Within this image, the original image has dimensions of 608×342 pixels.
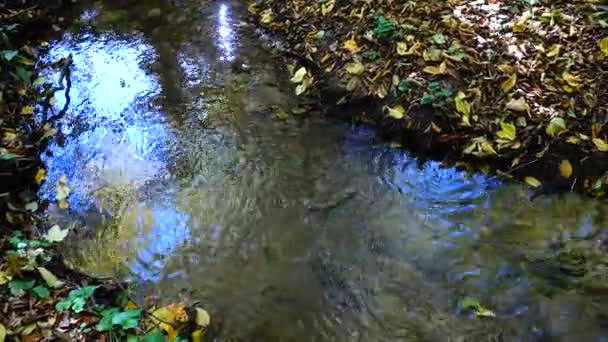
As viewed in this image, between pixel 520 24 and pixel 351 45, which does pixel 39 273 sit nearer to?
pixel 351 45

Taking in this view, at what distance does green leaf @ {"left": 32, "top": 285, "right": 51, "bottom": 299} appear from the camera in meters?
2.95

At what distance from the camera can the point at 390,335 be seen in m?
3.05

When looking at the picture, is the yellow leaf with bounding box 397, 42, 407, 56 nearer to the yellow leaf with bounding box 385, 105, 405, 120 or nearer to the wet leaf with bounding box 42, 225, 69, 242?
the yellow leaf with bounding box 385, 105, 405, 120

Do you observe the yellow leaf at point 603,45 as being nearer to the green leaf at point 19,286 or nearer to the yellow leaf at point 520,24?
the yellow leaf at point 520,24

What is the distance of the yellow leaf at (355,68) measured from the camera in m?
4.66

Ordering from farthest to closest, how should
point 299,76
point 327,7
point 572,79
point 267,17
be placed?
point 267,17 → point 327,7 → point 299,76 → point 572,79

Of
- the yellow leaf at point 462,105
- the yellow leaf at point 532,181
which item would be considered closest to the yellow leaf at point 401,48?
the yellow leaf at point 462,105

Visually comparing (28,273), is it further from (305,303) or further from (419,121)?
(419,121)

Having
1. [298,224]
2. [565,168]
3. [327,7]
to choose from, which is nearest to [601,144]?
[565,168]

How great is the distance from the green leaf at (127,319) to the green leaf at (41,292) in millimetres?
493

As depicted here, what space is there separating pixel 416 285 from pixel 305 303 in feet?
2.36

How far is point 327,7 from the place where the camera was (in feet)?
17.5

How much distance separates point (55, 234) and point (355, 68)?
2.81 meters

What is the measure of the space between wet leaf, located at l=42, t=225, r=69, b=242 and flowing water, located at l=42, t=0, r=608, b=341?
119 mm
